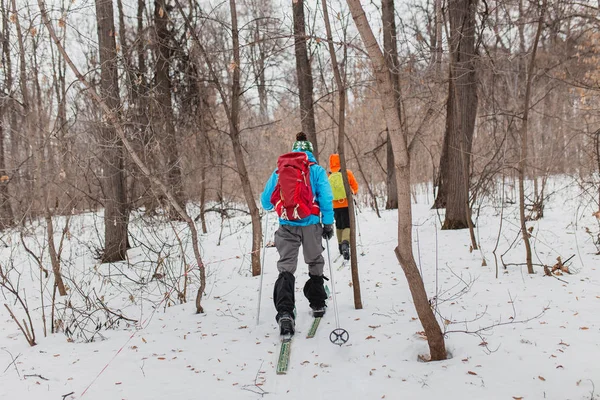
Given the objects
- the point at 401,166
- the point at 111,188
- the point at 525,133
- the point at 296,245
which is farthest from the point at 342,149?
the point at 111,188

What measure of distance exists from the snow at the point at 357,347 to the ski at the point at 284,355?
6 cm

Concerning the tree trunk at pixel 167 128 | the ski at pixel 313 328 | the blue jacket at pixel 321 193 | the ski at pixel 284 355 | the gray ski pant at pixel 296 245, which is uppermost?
the tree trunk at pixel 167 128

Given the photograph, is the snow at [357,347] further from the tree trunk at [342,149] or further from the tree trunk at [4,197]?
the tree trunk at [4,197]

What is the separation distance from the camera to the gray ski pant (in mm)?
4035

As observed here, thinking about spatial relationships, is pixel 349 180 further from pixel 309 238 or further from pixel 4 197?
pixel 4 197

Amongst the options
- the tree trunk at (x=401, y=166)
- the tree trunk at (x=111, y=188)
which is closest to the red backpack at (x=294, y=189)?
the tree trunk at (x=401, y=166)

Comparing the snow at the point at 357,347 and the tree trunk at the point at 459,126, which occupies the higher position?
the tree trunk at the point at 459,126

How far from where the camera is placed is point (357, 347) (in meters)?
3.41

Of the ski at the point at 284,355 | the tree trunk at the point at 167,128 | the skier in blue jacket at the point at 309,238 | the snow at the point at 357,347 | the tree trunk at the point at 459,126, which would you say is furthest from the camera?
the tree trunk at the point at 167,128

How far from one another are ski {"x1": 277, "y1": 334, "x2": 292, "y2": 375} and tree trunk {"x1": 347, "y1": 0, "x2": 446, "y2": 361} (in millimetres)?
1115

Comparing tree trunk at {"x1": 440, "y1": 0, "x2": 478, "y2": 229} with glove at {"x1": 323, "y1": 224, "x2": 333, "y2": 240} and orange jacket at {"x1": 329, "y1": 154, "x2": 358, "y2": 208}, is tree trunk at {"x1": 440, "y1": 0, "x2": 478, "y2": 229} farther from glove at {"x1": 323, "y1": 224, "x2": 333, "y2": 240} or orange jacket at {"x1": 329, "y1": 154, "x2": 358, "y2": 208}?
glove at {"x1": 323, "y1": 224, "x2": 333, "y2": 240}

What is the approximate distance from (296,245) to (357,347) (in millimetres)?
1156

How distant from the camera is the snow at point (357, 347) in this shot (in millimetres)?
2725

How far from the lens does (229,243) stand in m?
8.81
